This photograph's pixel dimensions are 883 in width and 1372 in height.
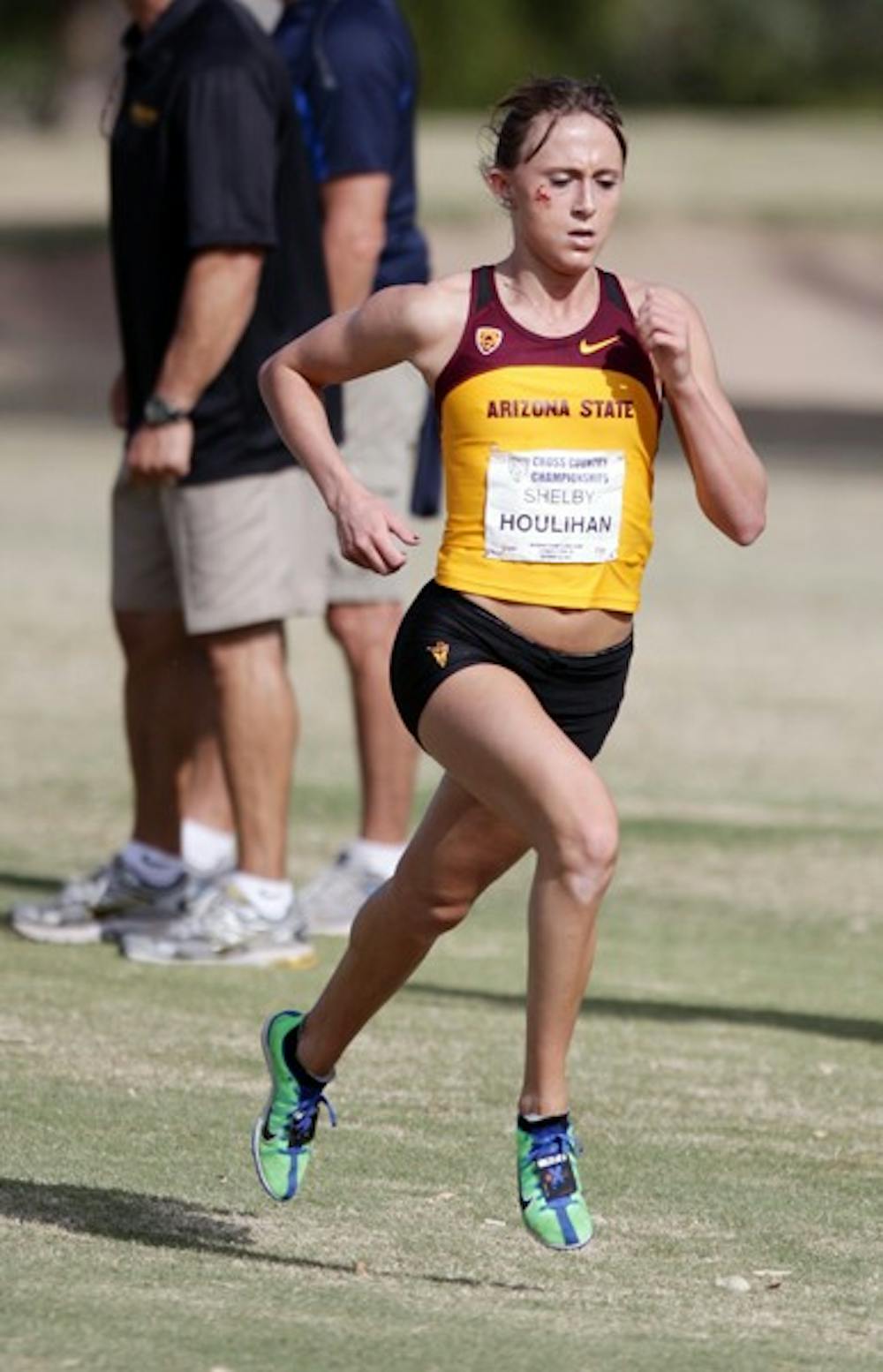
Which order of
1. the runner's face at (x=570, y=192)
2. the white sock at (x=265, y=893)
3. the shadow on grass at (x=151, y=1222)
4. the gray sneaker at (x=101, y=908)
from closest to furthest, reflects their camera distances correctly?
the shadow on grass at (x=151, y=1222) → the runner's face at (x=570, y=192) → the white sock at (x=265, y=893) → the gray sneaker at (x=101, y=908)

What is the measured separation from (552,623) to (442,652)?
0.20 meters

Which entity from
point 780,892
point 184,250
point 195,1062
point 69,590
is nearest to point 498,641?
point 195,1062

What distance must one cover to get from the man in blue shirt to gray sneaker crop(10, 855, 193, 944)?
1.33ft

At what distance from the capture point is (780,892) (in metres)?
9.88

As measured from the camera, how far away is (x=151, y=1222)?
5.61 meters

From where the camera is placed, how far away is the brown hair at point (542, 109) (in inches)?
216

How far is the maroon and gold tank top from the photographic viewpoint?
543 cm

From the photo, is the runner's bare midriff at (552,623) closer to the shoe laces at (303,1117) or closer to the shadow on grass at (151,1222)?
the shoe laces at (303,1117)

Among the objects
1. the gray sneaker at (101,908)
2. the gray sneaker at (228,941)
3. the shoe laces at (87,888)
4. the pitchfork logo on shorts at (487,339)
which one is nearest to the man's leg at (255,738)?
the gray sneaker at (228,941)

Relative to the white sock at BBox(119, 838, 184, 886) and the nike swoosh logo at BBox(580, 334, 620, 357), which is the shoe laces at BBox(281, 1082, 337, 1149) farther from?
the white sock at BBox(119, 838, 184, 886)

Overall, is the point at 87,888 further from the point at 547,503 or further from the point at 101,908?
the point at 547,503

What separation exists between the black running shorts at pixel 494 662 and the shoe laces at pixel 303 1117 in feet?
2.25

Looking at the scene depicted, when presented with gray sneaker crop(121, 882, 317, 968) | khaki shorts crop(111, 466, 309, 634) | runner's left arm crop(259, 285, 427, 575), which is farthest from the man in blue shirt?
runner's left arm crop(259, 285, 427, 575)

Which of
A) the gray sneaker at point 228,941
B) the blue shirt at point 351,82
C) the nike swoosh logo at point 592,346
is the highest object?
the nike swoosh logo at point 592,346
